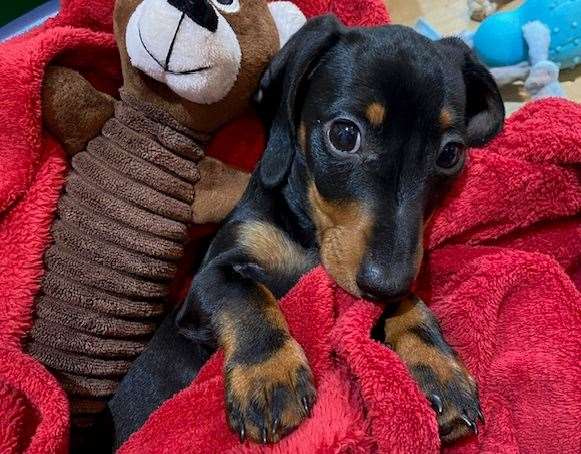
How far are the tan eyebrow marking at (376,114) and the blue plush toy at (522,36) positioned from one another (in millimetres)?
1325

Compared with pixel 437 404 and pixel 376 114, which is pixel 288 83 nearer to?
pixel 376 114

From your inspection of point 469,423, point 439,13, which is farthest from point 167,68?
point 439,13

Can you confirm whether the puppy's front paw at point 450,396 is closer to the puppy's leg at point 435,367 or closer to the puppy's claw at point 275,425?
the puppy's leg at point 435,367

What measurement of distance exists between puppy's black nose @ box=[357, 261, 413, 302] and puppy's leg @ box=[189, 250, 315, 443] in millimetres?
182

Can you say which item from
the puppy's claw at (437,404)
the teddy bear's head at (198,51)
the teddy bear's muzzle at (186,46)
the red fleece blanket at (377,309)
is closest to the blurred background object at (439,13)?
the red fleece blanket at (377,309)

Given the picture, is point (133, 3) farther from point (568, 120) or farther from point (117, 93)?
point (568, 120)

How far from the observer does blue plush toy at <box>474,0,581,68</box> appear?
8.48 feet

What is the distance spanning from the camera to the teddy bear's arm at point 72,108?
5.89 feet

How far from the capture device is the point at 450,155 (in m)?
1.69

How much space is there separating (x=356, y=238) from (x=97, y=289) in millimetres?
707

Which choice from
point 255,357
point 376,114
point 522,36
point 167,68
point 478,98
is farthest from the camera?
point 522,36

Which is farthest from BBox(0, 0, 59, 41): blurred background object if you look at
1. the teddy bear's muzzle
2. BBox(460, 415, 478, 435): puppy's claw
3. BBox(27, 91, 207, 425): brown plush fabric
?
BBox(460, 415, 478, 435): puppy's claw

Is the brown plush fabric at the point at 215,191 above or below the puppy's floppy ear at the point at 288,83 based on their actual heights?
below

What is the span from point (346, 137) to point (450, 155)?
27 cm
